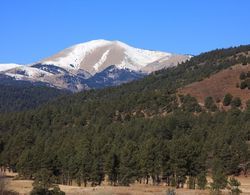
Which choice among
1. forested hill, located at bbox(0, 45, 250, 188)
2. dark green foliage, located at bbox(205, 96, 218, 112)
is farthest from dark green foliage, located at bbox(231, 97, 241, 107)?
forested hill, located at bbox(0, 45, 250, 188)

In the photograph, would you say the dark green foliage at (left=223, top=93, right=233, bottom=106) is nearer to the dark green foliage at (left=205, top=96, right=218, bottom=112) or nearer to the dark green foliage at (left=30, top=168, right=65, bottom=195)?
the dark green foliage at (left=205, top=96, right=218, bottom=112)

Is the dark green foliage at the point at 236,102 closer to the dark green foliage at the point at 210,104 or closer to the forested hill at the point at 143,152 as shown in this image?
the dark green foliage at the point at 210,104

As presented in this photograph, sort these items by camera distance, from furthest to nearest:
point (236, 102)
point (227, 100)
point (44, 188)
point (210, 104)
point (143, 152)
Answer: point (227, 100), point (210, 104), point (236, 102), point (143, 152), point (44, 188)

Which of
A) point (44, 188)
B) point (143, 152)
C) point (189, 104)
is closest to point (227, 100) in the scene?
point (189, 104)

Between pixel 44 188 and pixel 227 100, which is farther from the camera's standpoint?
pixel 227 100

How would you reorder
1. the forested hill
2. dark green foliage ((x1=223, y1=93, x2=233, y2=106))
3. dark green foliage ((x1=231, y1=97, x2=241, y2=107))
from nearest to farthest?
the forested hill, dark green foliage ((x1=231, y1=97, x2=241, y2=107)), dark green foliage ((x1=223, y1=93, x2=233, y2=106))

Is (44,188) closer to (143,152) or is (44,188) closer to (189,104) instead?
(143,152)

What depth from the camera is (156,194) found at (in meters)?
77.2

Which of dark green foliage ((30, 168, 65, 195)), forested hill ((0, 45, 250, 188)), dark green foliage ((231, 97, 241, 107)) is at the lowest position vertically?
dark green foliage ((30, 168, 65, 195))

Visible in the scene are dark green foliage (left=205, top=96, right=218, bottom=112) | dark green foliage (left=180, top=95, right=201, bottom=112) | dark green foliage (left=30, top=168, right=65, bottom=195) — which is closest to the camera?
dark green foliage (left=30, top=168, right=65, bottom=195)

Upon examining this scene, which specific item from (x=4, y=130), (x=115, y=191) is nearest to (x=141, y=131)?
(x=4, y=130)

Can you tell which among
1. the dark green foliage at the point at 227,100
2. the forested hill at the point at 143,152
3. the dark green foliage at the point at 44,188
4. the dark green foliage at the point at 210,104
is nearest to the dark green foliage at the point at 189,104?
the forested hill at the point at 143,152

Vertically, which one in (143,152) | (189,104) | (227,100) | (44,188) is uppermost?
(227,100)

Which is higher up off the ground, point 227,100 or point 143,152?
point 227,100
